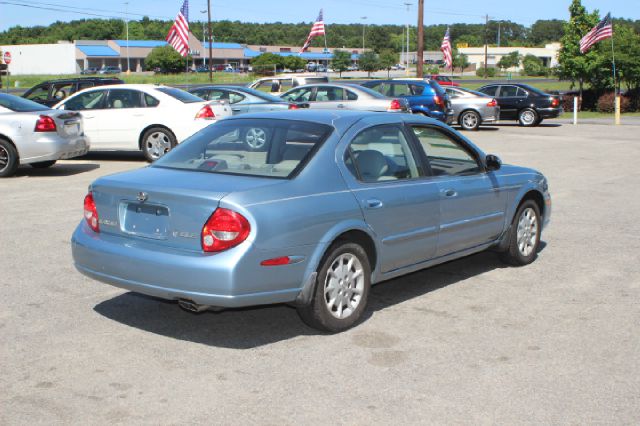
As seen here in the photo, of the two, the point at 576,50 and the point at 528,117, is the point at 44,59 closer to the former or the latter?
the point at 576,50

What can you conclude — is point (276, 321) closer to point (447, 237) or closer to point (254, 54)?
point (447, 237)

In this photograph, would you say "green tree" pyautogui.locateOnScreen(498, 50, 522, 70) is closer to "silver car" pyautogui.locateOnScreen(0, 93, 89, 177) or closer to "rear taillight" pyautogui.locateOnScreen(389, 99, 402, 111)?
"rear taillight" pyautogui.locateOnScreen(389, 99, 402, 111)

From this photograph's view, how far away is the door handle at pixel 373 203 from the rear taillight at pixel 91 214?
6.19ft

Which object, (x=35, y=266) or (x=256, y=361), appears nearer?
(x=256, y=361)

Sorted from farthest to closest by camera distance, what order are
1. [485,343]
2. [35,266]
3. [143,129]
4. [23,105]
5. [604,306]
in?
[143,129] < [23,105] < [35,266] < [604,306] < [485,343]

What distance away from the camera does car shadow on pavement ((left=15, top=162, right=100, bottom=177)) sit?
14.9 meters

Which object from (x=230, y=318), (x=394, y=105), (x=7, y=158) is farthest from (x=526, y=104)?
(x=230, y=318)

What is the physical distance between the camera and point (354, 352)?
5438 millimetres

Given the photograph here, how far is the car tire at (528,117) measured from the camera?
30.4 metres

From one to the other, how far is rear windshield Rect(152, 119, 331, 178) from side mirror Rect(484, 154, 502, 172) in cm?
184

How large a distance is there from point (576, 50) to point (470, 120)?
48.9 feet

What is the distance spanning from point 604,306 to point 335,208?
2.43m

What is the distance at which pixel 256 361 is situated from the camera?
5.26 meters

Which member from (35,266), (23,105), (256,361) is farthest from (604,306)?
(23,105)
